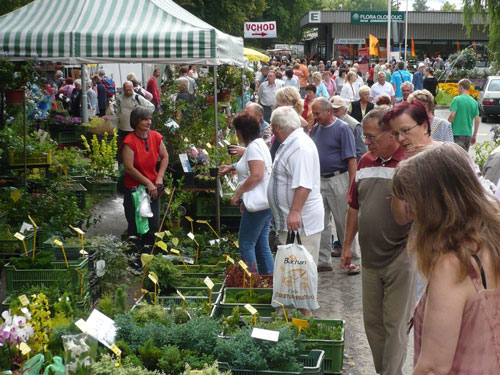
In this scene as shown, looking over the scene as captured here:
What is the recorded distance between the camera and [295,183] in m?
5.74

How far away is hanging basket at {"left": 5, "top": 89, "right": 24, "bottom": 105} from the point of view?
363 inches

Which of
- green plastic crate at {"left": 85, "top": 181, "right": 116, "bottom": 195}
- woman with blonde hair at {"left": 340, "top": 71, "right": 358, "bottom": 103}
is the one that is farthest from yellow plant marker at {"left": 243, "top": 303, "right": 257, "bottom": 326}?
woman with blonde hair at {"left": 340, "top": 71, "right": 358, "bottom": 103}

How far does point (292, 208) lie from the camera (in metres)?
5.72

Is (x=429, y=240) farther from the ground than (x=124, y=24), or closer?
closer

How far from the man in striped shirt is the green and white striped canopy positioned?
11.9ft

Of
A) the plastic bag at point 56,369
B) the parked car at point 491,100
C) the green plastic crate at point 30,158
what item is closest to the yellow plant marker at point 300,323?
the plastic bag at point 56,369

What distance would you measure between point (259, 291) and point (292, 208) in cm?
89

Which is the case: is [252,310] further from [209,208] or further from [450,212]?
[209,208]

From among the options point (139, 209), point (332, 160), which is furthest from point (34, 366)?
point (332, 160)

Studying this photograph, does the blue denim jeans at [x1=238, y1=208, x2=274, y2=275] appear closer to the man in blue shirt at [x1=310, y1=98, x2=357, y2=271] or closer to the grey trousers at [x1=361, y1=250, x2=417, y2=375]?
the man in blue shirt at [x1=310, y1=98, x2=357, y2=271]

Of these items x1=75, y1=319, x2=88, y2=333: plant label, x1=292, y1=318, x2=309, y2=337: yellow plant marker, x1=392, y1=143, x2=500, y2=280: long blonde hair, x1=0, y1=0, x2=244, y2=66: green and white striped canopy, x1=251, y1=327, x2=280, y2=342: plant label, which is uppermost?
x1=0, y1=0, x2=244, y2=66: green and white striped canopy

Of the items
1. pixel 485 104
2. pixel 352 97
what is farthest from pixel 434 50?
pixel 352 97

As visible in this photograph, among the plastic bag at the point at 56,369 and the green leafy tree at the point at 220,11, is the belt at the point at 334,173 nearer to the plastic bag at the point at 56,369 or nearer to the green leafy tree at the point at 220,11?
the plastic bag at the point at 56,369

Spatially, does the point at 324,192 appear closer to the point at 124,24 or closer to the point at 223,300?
the point at 223,300
